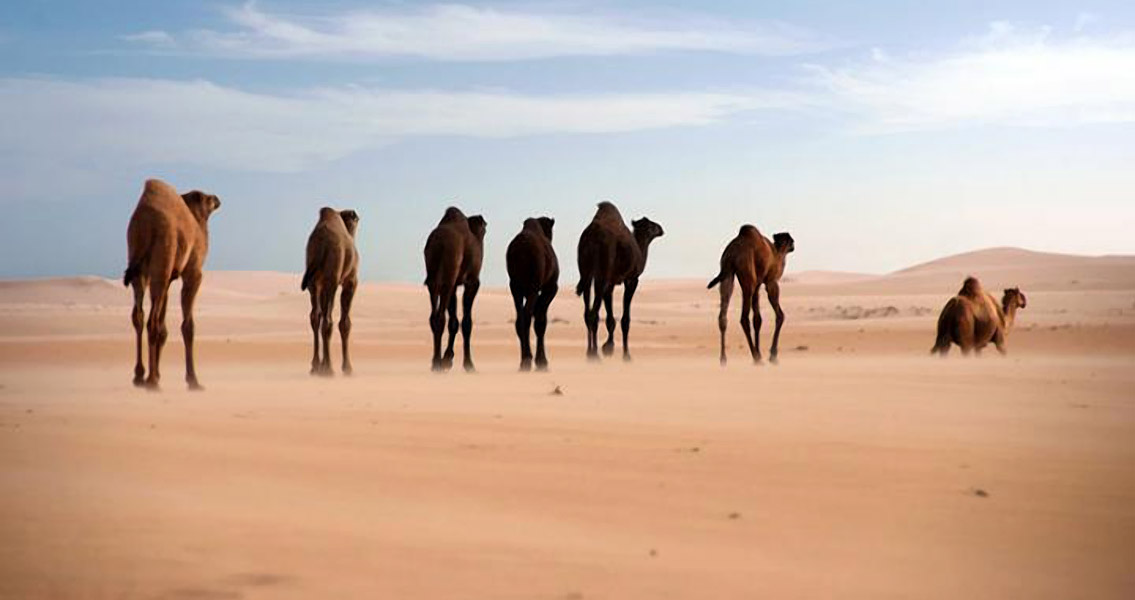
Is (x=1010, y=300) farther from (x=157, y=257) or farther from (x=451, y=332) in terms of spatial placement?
(x=157, y=257)

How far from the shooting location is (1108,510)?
7.61 m

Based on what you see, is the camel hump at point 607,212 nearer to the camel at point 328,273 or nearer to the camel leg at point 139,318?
the camel at point 328,273

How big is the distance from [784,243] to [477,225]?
6.06 m

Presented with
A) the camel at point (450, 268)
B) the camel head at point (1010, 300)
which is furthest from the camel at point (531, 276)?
the camel head at point (1010, 300)

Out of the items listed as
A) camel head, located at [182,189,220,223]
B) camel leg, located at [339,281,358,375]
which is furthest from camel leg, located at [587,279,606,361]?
camel head, located at [182,189,220,223]

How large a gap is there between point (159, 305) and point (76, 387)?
1.76 metres

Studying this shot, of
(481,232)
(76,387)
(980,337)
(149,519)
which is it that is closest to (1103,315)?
(980,337)

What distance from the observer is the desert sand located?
5.85 m

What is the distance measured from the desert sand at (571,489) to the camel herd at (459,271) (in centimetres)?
152

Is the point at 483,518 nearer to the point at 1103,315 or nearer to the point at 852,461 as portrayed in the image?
the point at 852,461

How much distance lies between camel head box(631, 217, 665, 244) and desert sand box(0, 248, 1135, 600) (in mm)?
8234

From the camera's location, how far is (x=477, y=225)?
21.2m

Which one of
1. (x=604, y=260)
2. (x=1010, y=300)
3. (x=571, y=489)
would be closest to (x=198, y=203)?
(x=604, y=260)

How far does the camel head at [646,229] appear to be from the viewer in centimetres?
2561
